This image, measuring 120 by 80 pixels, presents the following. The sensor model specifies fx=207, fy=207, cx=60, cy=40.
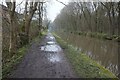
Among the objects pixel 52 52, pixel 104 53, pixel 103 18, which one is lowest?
pixel 104 53

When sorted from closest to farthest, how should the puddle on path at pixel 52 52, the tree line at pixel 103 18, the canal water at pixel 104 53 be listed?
the puddle on path at pixel 52 52, the canal water at pixel 104 53, the tree line at pixel 103 18

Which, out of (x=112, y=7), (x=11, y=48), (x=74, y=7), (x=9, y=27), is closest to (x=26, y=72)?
(x=11, y=48)

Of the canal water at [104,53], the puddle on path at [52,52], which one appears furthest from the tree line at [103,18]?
the puddle on path at [52,52]

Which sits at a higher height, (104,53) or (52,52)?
(52,52)

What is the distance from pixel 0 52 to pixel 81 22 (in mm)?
53628

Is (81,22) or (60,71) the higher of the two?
(81,22)

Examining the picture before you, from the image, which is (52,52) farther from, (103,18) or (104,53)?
(103,18)

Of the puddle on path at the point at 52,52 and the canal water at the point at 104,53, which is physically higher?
the puddle on path at the point at 52,52

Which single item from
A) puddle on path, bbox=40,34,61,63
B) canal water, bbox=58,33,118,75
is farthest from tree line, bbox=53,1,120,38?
puddle on path, bbox=40,34,61,63

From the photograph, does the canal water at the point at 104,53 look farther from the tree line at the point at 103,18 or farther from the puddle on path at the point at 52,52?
Result: the tree line at the point at 103,18

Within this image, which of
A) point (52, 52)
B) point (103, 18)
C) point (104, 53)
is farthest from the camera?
point (103, 18)

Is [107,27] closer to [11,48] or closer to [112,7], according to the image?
[112,7]

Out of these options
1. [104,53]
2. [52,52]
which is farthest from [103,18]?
[52,52]

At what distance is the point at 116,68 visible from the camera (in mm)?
11820
